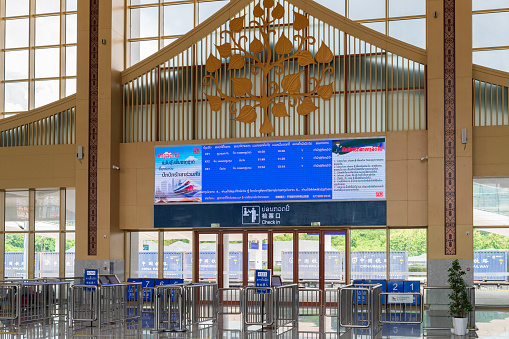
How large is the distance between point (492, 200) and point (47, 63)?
19188mm

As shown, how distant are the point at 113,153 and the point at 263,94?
634 centimetres

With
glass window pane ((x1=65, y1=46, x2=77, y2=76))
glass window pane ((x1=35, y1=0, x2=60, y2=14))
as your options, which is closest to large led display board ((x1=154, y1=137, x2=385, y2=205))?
glass window pane ((x1=65, y1=46, x2=77, y2=76))

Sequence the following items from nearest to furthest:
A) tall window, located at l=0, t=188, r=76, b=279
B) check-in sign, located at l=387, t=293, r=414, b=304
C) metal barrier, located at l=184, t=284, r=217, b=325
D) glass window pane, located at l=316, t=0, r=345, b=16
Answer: metal barrier, located at l=184, t=284, r=217, b=325
check-in sign, located at l=387, t=293, r=414, b=304
glass window pane, located at l=316, t=0, r=345, b=16
tall window, located at l=0, t=188, r=76, b=279

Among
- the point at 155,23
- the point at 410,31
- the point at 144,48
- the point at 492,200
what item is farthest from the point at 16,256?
the point at 492,200

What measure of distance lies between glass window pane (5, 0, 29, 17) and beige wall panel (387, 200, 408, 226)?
18.0 meters

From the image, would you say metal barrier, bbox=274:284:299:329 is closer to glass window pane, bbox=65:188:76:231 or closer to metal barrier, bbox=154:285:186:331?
metal barrier, bbox=154:285:186:331

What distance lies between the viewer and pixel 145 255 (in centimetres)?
2730

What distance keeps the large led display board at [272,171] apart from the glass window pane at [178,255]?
151 cm

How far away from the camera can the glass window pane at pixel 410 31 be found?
26.1m

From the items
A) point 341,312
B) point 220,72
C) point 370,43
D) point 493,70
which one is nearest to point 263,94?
point 220,72

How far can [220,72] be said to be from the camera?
26594 millimetres

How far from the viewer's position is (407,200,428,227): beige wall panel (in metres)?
24.4

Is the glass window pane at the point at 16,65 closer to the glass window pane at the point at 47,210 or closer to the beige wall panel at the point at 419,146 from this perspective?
the glass window pane at the point at 47,210

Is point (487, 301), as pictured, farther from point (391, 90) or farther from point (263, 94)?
point (263, 94)
